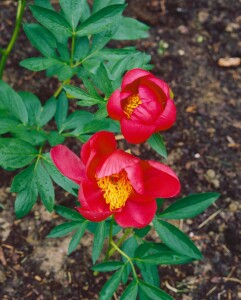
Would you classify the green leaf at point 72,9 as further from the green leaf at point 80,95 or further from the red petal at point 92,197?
the red petal at point 92,197

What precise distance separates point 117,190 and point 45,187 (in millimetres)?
308

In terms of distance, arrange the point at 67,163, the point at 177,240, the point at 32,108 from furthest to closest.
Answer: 1. the point at 32,108
2. the point at 177,240
3. the point at 67,163

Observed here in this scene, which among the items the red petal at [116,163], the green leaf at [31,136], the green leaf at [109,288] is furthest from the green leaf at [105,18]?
the green leaf at [109,288]

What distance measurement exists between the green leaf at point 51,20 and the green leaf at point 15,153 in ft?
1.12

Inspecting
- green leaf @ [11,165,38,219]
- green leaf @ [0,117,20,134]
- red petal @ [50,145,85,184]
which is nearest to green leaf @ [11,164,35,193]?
green leaf @ [11,165,38,219]

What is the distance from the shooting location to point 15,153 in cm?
151

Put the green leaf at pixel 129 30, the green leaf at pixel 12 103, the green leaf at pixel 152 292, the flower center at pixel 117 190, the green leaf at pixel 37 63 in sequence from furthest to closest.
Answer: the green leaf at pixel 129 30
the green leaf at pixel 12 103
the green leaf at pixel 37 63
the green leaf at pixel 152 292
the flower center at pixel 117 190

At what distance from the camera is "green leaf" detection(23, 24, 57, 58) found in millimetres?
1625

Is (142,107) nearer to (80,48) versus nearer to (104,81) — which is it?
(104,81)

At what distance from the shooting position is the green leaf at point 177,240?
147 centimetres

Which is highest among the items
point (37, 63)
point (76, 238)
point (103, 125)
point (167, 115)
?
point (167, 115)

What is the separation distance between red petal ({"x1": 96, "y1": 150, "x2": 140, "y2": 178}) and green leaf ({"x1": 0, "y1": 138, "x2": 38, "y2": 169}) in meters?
0.37

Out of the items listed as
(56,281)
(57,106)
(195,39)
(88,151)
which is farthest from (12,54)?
→ (88,151)

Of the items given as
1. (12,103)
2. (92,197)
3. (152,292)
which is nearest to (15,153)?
(12,103)
